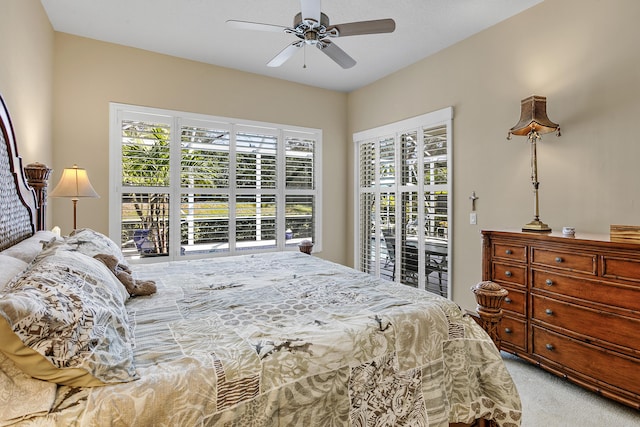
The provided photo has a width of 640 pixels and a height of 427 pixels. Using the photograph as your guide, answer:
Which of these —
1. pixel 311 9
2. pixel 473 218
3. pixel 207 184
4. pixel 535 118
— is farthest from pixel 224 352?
pixel 207 184

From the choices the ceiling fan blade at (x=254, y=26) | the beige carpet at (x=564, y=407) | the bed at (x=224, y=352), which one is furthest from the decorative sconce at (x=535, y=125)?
the ceiling fan blade at (x=254, y=26)

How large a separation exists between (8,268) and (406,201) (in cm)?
363

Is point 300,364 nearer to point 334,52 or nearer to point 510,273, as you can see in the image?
point 510,273

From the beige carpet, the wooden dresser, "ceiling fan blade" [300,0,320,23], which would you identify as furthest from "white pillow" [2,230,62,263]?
the wooden dresser

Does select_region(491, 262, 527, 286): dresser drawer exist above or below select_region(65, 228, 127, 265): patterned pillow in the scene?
below

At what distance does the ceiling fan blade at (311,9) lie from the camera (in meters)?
2.01

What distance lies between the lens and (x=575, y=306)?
2.22 metres

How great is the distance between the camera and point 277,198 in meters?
4.59

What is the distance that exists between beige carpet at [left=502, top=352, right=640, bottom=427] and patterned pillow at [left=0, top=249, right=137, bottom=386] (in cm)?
216

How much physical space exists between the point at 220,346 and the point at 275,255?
6.07 ft

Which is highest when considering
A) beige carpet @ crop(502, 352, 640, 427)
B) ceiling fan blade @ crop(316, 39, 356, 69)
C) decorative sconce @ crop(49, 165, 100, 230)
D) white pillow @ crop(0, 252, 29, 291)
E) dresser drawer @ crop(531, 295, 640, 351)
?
ceiling fan blade @ crop(316, 39, 356, 69)

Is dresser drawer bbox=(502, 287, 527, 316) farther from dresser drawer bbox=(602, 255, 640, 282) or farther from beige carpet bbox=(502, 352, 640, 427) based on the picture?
dresser drawer bbox=(602, 255, 640, 282)

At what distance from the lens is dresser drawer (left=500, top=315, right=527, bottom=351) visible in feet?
8.31

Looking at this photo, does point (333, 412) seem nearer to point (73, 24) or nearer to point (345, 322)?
point (345, 322)
